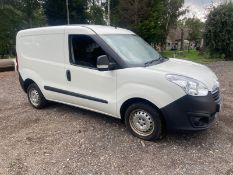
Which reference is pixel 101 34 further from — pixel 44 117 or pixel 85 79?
pixel 44 117

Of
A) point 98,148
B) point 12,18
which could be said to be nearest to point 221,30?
point 98,148

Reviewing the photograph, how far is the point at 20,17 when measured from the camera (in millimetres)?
37594

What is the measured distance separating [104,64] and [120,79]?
0.37m

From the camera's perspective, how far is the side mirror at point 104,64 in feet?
14.8

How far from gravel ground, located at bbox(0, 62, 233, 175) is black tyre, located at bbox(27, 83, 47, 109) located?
382 mm

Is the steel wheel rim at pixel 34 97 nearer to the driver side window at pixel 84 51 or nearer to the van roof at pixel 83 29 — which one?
the van roof at pixel 83 29

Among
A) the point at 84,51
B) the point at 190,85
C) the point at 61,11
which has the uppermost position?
the point at 61,11

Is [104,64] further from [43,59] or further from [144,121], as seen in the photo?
[43,59]

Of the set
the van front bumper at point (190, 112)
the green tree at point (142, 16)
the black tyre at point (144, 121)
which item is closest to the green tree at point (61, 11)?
the green tree at point (142, 16)

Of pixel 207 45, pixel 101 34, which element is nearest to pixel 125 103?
pixel 101 34

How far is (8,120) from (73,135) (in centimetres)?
176

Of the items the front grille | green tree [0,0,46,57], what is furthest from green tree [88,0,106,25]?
the front grille

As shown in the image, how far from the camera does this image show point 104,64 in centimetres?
456

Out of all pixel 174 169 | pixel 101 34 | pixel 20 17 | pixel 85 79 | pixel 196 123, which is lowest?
pixel 174 169
